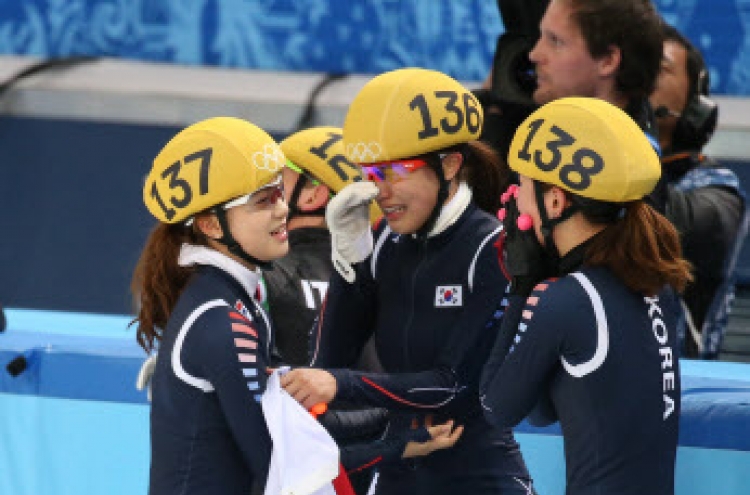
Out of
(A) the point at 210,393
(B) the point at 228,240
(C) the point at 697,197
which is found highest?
(B) the point at 228,240

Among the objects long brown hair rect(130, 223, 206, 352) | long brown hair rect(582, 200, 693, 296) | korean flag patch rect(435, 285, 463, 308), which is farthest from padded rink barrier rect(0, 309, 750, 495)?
long brown hair rect(582, 200, 693, 296)

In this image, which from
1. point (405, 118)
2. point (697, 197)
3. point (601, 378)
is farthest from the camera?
point (697, 197)

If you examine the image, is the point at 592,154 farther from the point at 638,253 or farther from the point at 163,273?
the point at 163,273

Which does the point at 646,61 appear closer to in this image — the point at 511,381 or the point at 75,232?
the point at 511,381

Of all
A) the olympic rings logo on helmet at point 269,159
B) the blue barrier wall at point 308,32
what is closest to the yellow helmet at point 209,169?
the olympic rings logo on helmet at point 269,159

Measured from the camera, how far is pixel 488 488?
11.4 feet

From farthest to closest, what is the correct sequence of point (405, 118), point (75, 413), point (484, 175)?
1. point (75, 413)
2. point (484, 175)
3. point (405, 118)

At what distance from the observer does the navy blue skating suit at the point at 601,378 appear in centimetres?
298

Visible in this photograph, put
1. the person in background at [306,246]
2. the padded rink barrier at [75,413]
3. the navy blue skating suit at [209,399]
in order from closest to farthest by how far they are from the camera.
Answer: the navy blue skating suit at [209,399]
the person in background at [306,246]
the padded rink barrier at [75,413]

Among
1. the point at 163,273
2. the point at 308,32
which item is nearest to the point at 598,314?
the point at 163,273

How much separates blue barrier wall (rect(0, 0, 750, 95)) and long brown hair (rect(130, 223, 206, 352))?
12.5 feet

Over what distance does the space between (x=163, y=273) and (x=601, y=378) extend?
114cm

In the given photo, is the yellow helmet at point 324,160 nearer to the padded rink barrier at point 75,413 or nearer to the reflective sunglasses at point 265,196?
the reflective sunglasses at point 265,196

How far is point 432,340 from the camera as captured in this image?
3.46m
